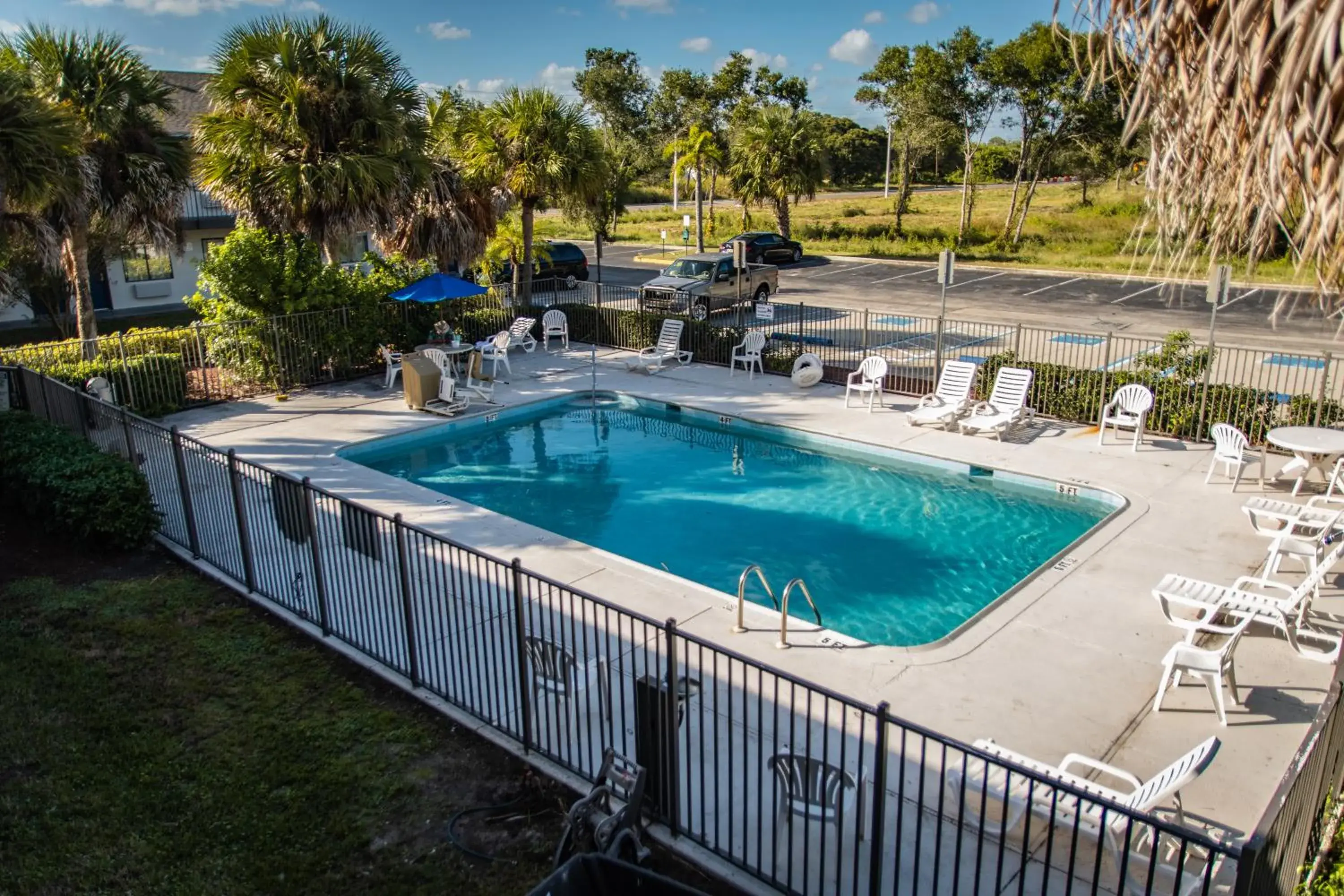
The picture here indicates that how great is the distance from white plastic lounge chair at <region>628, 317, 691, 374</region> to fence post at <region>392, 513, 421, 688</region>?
12.6 m

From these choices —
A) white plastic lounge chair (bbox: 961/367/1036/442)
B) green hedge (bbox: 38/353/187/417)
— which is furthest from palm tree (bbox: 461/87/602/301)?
white plastic lounge chair (bbox: 961/367/1036/442)

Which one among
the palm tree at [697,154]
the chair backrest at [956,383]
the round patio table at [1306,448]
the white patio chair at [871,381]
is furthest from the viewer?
the palm tree at [697,154]

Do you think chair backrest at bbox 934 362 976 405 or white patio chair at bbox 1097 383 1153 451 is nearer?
white patio chair at bbox 1097 383 1153 451

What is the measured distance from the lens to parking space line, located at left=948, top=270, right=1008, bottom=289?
33.2m

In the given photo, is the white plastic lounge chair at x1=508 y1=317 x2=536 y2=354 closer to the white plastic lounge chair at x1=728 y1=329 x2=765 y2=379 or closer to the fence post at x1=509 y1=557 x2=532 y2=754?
the white plastic lounge chair at x1=728 y1=329 x2=765 y2=379

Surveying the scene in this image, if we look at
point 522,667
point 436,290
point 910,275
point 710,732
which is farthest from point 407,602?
point 910,275

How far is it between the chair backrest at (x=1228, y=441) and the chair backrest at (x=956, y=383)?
3.98 metres

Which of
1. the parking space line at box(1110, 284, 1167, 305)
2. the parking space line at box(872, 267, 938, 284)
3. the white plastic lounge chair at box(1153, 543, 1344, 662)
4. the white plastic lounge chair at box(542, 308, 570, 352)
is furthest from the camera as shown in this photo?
the parking space line at box(872, 267, 938, 284)

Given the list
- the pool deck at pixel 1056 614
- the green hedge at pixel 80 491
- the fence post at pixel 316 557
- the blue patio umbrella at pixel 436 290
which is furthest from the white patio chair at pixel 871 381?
the green hedge at pixel 80 491

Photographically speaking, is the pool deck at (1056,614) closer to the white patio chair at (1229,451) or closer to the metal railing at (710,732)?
the white patio chair at (1229,451)

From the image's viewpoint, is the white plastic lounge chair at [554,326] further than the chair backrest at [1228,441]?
Yes

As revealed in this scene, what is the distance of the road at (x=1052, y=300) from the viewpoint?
24906 mm

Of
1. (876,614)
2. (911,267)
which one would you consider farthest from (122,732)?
(911,267)

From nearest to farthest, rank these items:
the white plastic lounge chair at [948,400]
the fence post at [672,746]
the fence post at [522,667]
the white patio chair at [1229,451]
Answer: the fence post at [672,746] < the fence post at [522,667] < the white patio chair at [1229,451] < the white plastic lounge chair at [948,400]
